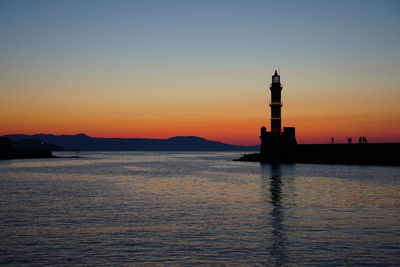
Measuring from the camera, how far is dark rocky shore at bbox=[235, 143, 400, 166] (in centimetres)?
9303

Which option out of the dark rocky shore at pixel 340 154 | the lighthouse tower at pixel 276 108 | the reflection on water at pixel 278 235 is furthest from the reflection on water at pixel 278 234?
the lighthouse tower at pixel 276 108

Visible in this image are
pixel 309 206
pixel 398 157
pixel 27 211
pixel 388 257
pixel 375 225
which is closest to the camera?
pixel 388 257

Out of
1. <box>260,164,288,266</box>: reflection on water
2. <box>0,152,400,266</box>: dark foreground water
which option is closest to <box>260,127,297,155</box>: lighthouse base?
<box>0,152,400,266</box>: dark foreground water

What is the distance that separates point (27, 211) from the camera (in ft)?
93.8

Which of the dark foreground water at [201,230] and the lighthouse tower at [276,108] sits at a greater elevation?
the lighthouse tower at [276,108]

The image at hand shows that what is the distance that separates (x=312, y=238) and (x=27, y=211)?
19747 mm

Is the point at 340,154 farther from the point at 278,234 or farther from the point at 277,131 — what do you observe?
the point at 278,234

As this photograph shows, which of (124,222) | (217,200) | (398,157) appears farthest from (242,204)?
(398,157)

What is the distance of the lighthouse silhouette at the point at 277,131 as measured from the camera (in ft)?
359

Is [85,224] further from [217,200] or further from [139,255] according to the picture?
[217,200]

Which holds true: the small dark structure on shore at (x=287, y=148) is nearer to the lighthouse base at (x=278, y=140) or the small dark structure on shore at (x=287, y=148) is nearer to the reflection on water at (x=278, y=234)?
the lighthouse base at (x=278, y=140)

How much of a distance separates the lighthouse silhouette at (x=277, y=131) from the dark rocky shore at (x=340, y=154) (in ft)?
4.56

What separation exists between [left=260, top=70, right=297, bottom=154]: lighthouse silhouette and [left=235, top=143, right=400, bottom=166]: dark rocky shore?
54.7 inches

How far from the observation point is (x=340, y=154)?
104938mm
